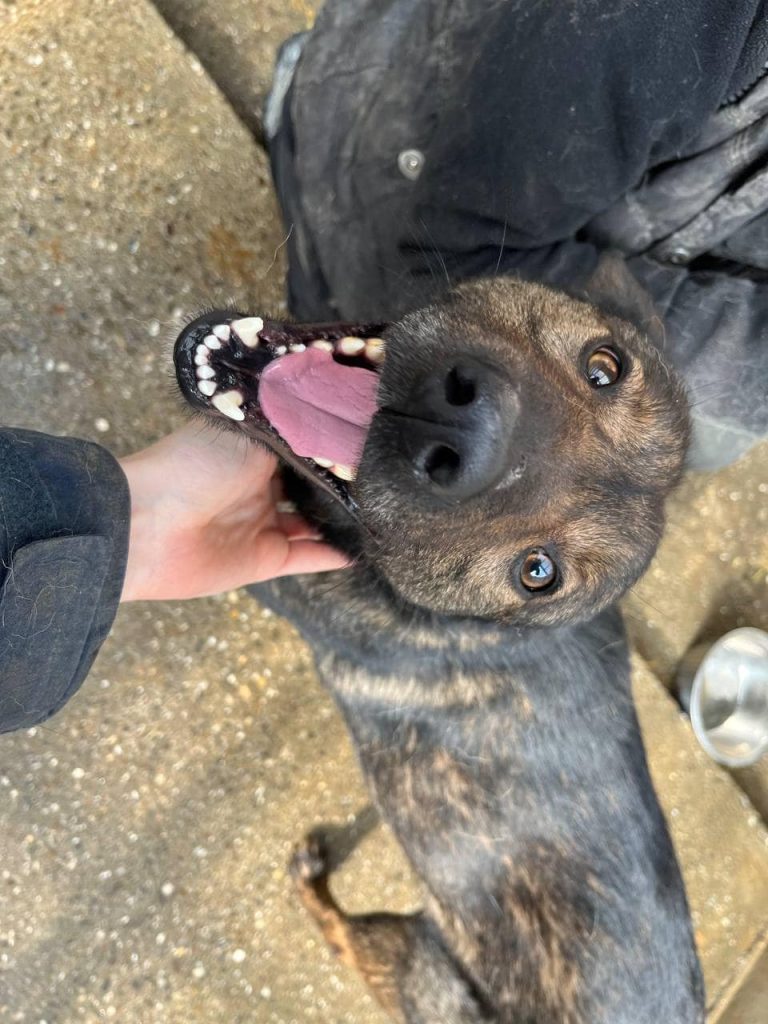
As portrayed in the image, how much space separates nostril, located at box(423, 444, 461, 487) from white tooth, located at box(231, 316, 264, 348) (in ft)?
2.45

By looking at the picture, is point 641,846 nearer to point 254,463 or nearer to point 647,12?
point 254,463

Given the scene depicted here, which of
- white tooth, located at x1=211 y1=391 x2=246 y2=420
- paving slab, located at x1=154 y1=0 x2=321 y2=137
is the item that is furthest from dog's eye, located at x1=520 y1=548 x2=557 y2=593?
paving slab, located at x1=154 y1=0 x2=321 y2=137

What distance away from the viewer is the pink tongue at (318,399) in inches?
89.1

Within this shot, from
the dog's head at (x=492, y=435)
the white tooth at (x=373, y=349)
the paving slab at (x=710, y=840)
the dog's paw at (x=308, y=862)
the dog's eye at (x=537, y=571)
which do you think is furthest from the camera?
the paving slab at (x=710, y=840)

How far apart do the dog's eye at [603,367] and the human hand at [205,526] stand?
1.04m

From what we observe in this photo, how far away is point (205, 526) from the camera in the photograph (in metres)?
2.78

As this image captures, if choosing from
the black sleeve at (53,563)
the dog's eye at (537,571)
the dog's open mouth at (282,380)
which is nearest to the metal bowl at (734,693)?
the dog's eye at (537,571)

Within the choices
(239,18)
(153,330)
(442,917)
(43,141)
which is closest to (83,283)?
→ (153,330)

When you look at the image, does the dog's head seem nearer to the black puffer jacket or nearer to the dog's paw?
the black puffer jacket

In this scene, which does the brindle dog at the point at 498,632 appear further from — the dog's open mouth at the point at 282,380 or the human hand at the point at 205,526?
the human hand at the point at 205,526

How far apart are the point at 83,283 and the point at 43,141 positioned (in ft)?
1.68

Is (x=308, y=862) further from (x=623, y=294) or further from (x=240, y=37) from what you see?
(x=240, y=37)

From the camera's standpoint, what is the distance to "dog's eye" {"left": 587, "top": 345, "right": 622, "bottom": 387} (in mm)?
2219

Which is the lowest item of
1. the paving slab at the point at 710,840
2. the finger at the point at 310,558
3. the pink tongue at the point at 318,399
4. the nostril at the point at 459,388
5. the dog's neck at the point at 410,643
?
the paving slab at the point at 710,840
